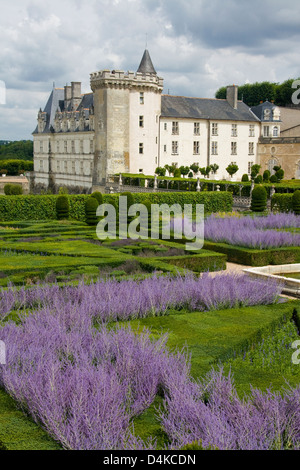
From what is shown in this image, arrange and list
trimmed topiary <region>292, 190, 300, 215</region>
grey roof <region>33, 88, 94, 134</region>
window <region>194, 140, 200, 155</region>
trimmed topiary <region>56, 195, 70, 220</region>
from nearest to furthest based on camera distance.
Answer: trimmed topiary <region>56, 195, 70, 220</region> < trimmed topiary <region>292, 190, 300, 215</region> < window <region>194, 140, 200, 155</region> < grey roof <region>33, 88, 94, 134</region>

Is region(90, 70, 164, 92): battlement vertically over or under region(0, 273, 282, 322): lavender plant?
over

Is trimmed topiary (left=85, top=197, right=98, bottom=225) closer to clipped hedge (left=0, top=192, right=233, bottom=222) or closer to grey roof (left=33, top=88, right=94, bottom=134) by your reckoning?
clipped hedge (left=0, top=192, right=233, bottom=222)

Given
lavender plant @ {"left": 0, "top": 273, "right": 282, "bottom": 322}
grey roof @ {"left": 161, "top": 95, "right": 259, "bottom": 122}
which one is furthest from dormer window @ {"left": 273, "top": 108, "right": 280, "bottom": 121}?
lavender plant @ {"left": 0, "top": 273, "right": 282, "bottom": 322}

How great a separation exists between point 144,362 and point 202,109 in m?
39.8

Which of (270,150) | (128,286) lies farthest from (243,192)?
(128,286)

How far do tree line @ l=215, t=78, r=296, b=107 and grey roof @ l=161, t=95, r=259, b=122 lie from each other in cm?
1387

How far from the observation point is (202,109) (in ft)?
141

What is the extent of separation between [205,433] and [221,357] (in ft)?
5.58

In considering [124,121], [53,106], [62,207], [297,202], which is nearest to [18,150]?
[53,106]

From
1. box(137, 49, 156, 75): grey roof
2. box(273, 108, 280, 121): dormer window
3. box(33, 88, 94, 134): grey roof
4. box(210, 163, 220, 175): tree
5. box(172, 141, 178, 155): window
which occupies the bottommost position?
box(210, 163, 220, 175): tree

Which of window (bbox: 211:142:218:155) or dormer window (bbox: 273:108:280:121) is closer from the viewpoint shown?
window (bbox: 211:142:218:155)

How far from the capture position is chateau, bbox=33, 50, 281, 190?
124 ft

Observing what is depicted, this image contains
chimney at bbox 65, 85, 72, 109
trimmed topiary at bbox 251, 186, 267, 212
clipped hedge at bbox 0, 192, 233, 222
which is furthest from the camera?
chimney at bbox 65, 85, 72, 109

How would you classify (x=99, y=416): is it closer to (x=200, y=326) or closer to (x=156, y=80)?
(x=200, y=326)
